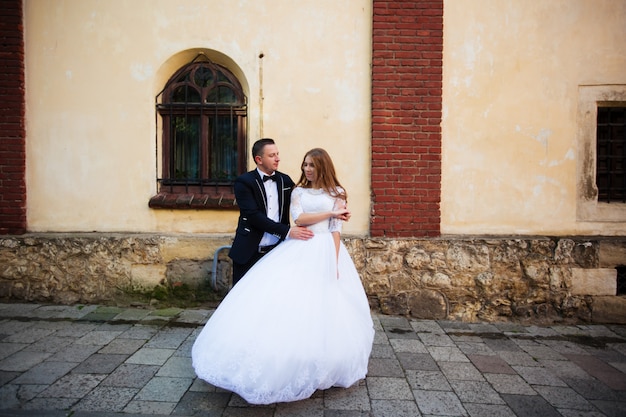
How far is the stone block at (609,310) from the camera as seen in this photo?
511 centimetres

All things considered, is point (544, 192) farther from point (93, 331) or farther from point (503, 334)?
point (93, 331)

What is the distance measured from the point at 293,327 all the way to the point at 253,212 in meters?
1.24

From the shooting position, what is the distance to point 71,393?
3172 mm

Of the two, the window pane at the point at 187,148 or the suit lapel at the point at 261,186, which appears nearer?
the suit lapel at the point at 261,186

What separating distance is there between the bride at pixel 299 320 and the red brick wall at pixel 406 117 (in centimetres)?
188

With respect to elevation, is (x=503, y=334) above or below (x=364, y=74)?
below

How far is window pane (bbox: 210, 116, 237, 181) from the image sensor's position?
5.65 m

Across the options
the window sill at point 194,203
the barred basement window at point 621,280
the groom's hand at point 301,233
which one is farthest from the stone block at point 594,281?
the window sill at point 194,203

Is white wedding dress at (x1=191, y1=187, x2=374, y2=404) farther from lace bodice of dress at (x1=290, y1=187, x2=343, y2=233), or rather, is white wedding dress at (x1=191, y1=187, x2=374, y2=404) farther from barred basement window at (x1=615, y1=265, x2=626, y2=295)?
barred basement window at (x1=615, y1=265, x2=626, y2=295)

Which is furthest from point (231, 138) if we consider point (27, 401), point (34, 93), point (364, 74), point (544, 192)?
point (544, 192)

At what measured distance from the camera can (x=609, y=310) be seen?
511 centimetres

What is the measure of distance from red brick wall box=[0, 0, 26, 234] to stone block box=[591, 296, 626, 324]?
7497mm

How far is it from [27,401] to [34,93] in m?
4.10

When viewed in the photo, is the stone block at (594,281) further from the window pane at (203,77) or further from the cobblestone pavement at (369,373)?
the window pane at (203,77)
